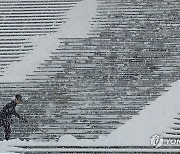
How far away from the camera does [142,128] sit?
1143 cm

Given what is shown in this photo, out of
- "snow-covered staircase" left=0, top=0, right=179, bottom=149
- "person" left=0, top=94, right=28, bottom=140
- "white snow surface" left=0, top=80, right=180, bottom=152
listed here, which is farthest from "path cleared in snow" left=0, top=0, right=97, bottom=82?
"white snow surface" left=0, top=80, right=180, bottom=152

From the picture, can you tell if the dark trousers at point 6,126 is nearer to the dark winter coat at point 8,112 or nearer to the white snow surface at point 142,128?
the dark winter coat at point 8,112

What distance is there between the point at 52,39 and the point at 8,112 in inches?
108

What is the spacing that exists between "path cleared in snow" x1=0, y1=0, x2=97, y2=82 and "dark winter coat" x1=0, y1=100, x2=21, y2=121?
129cm

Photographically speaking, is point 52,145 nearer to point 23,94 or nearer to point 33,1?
point 23,94

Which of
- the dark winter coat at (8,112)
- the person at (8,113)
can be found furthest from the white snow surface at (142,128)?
the dark winter coat at (8,112)

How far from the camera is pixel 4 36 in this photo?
12875 millimetres

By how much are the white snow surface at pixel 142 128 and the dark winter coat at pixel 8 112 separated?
24.3 inches

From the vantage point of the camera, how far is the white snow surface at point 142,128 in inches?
434

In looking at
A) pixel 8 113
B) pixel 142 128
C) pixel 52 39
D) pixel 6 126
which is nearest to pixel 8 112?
pixel 8 113

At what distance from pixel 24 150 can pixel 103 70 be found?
3.16 metres

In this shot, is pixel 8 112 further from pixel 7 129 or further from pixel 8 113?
pixel 7 129

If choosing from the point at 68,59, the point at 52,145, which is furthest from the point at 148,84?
the point at 52,145

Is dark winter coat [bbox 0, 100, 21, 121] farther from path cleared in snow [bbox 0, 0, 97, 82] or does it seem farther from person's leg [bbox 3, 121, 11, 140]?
path cleared in snow [bbox 0, 0, 97, 82]
